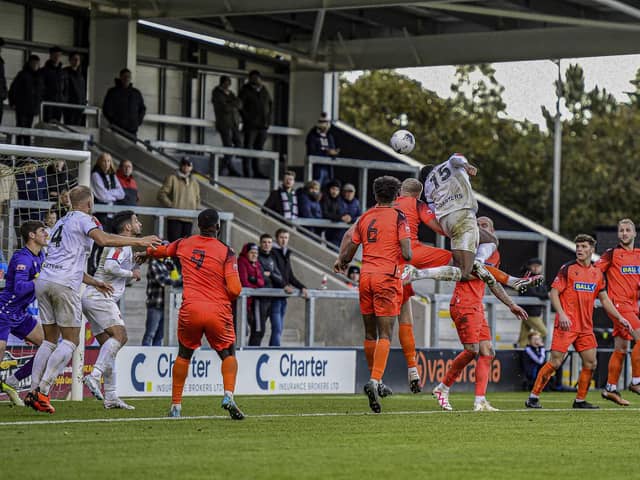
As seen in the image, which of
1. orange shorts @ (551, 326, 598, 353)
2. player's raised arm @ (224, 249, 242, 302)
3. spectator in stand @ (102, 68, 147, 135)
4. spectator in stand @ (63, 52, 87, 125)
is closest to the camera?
player's raised arm @ (224, 249, 242, 302)

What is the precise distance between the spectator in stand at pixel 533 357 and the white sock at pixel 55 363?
11670mm

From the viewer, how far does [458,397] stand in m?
19.6

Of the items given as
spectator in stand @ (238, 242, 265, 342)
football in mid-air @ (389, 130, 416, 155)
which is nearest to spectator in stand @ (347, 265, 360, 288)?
spectator in stand @ (238, 242, 265, 342)

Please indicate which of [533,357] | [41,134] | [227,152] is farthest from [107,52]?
[533,357]

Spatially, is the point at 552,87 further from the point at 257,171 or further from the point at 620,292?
the point at 620,292

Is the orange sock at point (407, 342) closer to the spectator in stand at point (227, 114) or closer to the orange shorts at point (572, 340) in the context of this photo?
the orange shorts at point (572, 340)

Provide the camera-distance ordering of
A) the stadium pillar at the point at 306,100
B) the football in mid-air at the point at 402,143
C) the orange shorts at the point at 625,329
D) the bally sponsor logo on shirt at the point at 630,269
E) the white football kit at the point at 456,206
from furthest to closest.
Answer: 1. the stadium pillar at the point at 306,100
2. the bally sponsor logo on shirt at the point at 630,269
3. the orange shorts at the point at 625,329
4. the football in mid-air at the point at 402,143
5. the white football kit at the point at 456,206

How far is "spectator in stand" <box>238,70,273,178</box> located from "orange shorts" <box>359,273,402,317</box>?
1484cm

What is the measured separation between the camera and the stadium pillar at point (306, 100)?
107ft

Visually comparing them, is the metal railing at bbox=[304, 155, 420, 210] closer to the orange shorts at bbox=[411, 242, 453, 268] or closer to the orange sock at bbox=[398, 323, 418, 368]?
the orange shorts at bbox=[411, 242, 453, 268]

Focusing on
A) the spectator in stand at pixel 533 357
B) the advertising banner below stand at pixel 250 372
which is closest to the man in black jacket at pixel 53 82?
the advertising banner below stand at pixel 250 372

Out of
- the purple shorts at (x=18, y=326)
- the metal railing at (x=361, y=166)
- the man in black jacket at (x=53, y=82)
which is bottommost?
the purple shorts at (x=18, y=326)

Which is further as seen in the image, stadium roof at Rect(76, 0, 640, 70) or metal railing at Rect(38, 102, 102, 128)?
stadium roof at Rect(76, 0, 640, 70)

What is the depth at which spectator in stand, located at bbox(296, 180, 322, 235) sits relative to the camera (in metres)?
26.3
